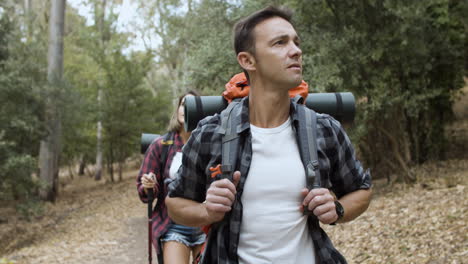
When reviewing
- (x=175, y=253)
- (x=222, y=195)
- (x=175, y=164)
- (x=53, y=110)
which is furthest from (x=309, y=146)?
(x=53, y=110)

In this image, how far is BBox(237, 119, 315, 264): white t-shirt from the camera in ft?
6.31

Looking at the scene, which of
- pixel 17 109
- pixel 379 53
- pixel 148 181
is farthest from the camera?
pixel 17 109

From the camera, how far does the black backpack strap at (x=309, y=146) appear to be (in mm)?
1885

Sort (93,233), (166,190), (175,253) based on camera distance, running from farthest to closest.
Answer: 1. (93,233)
2. (166,190)
3. (175,253)

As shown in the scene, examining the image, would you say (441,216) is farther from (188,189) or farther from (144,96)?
(144,96)

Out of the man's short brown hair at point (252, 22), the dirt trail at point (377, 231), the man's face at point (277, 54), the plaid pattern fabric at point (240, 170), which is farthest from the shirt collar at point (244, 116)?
the dirt trail at point (377, 231)

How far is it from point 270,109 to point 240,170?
1.13ft

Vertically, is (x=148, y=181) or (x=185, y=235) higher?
(x=148, y=181)

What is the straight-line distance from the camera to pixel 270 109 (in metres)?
2.11

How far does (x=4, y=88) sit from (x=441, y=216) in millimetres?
12540

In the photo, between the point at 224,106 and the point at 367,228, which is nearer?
the point at 224,106

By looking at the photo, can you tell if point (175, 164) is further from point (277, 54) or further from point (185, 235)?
point (277, 54)

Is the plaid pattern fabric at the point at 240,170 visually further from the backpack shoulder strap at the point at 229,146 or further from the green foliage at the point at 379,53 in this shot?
the green foliage at the point at 379,53

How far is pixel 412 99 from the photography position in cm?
1035
